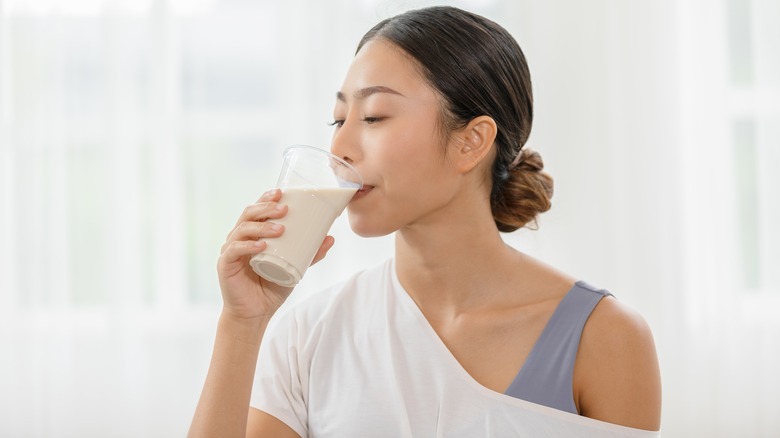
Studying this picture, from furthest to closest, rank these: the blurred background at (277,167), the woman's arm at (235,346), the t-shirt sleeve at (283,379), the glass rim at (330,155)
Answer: the blurred background at (277,167), the t-shirt sleeve at (283,379), the woman's arm at (235,346), the glass rim at (330,155)

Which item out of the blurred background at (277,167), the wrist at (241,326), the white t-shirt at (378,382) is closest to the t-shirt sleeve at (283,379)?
the white t-shirt at (378,382)

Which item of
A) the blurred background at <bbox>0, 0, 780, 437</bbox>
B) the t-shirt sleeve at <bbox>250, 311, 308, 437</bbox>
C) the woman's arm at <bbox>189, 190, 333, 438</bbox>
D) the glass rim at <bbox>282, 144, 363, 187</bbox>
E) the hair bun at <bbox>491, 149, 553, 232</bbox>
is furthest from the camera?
the blurred background at <bbox>0, 0, 780, 437</bbox>

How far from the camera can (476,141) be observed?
1.48m

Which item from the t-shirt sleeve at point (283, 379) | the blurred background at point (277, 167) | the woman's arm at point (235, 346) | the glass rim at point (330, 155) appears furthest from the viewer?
the blurred background at point (277, 167)

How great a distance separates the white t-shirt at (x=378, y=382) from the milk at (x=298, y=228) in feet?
1.11

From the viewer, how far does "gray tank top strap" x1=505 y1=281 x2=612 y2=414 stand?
4.55 feet

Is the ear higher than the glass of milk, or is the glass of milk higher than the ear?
the ear

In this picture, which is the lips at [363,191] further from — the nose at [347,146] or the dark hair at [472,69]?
the dark hair at [472,69]

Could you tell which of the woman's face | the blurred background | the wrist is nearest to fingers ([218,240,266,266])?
Result: the wrist

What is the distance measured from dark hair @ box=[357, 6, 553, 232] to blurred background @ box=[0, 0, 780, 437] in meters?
1.17

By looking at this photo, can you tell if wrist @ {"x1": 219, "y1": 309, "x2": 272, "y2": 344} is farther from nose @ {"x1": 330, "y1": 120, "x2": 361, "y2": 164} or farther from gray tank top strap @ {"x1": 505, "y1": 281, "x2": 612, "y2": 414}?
gray tank top strap @ {"x1": 505, "y1": 281, "x2": 612, "y2": 414}

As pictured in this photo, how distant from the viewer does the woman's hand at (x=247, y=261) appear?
4.01ft

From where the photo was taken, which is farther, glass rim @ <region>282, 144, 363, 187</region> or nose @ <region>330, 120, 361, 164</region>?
nose @ <region>330, 120, 361, 164</region>

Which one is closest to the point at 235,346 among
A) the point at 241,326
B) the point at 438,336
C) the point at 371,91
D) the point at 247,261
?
the point at 241,326
